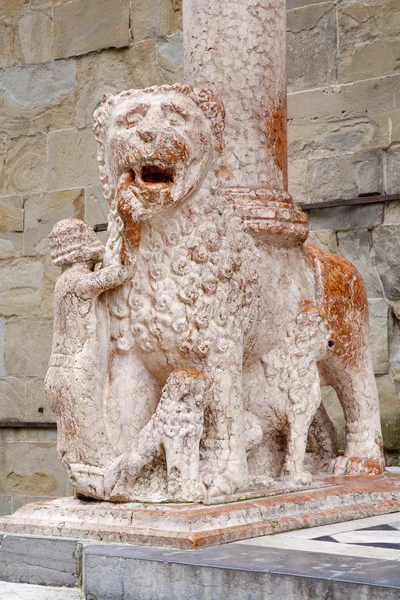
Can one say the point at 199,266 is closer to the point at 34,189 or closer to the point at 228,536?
the point at 228,536

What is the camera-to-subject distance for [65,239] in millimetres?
4164

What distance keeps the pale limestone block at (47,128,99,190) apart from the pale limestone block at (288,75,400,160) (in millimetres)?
1679

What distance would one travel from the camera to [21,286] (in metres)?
8.30

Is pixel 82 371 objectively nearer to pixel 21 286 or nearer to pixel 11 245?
pixel 21 286

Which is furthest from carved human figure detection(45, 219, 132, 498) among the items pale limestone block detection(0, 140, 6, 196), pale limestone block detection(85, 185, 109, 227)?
pale limestone block detection(0, 140, 6, 196)

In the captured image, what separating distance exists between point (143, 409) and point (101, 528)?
0.53 meters

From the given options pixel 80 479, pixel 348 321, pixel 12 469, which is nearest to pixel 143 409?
pixel 80 479

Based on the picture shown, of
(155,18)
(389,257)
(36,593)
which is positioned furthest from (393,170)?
(36,593)

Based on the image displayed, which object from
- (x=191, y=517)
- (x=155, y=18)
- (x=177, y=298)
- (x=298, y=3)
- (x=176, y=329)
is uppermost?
(x=155, y=18)

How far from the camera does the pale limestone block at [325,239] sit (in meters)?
6.91

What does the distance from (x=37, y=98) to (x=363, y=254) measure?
2.96 m

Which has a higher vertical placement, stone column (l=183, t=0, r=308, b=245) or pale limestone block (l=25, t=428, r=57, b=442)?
stone column (l=183, t=0, r=308, b=245)

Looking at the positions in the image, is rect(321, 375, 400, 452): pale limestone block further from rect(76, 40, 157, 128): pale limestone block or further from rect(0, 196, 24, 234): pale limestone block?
rect(0, 196, 24, 234): pale limestone block

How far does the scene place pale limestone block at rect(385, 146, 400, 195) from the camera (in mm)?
6727
